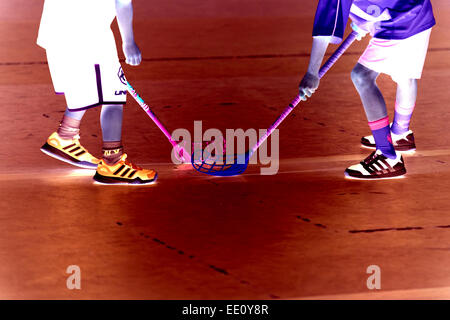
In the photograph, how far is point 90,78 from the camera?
4.51 m

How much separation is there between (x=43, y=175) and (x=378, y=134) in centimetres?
184

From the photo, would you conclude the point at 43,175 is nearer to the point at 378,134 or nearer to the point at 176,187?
the point at 176,187

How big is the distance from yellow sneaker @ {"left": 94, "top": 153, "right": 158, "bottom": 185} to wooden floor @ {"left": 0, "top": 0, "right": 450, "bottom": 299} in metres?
0.07

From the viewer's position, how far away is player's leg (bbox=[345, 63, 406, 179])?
4605 mm

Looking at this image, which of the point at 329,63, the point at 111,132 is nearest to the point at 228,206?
the point at 111,132

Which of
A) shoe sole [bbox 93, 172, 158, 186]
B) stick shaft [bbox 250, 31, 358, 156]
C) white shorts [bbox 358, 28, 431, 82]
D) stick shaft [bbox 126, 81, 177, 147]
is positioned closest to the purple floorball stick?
stick shaft [bbox 250, 31, 358, 156]

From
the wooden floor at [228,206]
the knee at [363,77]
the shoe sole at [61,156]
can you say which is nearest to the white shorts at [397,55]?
the knee at [363,77]

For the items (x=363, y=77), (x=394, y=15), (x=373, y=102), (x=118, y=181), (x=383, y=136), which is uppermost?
(x=394, y=15)

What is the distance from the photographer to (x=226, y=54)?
25.7 feet

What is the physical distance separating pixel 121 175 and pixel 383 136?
1.43 meters

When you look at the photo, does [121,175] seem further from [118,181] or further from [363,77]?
[363,77]

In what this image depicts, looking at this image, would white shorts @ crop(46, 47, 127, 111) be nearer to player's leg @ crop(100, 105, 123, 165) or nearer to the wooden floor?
player's leg @ crop(100, 105, 123, 165)

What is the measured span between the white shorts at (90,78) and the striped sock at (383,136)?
1.37 meters
